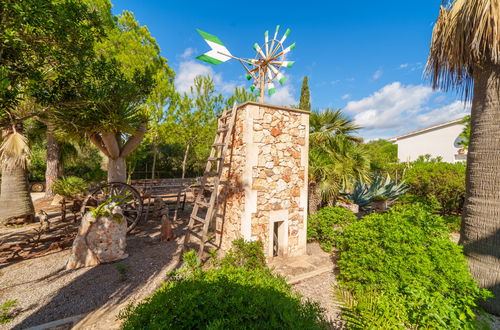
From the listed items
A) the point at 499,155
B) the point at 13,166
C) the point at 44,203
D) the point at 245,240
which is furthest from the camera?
the point at 44,203

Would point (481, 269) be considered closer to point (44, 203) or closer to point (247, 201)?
point (247, 201)

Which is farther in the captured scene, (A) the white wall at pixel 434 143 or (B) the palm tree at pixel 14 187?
(A) the white wall at pixel 434 143

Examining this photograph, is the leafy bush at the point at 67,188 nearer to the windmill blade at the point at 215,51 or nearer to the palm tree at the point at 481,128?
the windmill blade at the point at 215,51

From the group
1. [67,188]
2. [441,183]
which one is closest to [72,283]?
[67,188]

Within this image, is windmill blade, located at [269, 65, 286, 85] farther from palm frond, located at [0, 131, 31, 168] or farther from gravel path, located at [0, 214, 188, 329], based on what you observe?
palm frond, located at [0, 131, 31, 168]

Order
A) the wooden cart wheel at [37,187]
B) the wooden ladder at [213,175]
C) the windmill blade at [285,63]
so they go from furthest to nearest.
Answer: the wooden cart wheel at [37,187] < the windmill blade at [285,63] < the wooden ladder at [213,175]

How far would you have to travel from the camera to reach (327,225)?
617cm

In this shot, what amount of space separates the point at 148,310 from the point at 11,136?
8220mm

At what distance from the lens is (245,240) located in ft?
15.3

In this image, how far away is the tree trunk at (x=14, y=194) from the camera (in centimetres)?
702

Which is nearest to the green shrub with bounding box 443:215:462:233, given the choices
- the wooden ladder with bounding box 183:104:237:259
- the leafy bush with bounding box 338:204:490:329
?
→ the leafy bush with bounding box 338:204:490:329

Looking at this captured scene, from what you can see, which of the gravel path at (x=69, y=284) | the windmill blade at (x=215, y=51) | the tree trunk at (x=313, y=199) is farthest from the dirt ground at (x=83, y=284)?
the windmill blade at (x=215, y=51)

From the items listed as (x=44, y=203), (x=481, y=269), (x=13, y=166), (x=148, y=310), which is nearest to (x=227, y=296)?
(x=148, y=310)

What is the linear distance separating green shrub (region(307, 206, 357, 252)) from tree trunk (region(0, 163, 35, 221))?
987 cm
